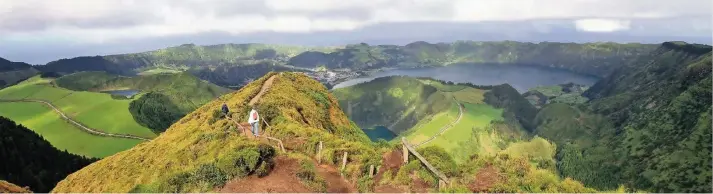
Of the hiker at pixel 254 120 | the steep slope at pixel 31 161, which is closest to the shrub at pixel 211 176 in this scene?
the hiker at pixel 254 120

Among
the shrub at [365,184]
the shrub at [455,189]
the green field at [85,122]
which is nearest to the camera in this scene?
the shrub at [455,189]

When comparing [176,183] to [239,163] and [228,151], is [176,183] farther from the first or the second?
[228,151]

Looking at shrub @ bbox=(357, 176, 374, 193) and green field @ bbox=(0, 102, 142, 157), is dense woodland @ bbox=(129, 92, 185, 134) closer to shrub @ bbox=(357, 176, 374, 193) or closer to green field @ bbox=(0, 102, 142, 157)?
green field @ bbox=(0, 102, 142, 157)

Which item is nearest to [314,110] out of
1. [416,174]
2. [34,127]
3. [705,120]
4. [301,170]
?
[301,170]

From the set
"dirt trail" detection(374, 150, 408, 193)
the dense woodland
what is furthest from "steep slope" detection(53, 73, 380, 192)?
the dense woodland

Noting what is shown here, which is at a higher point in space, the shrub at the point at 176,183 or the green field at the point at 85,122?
the shrub at the point at 176,183

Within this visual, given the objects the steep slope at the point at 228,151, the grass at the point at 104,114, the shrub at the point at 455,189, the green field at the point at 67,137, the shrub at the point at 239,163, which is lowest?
the green field at the point at 67,137

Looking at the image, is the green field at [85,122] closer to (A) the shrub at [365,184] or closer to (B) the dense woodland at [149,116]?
(B) the dense woodland at [149,116]
